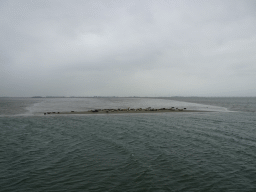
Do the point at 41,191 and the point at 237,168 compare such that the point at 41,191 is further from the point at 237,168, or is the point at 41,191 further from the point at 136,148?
the point at 237,168

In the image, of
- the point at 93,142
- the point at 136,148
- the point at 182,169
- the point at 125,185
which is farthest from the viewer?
the point at 93,142

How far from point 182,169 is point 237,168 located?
3607 millimetres

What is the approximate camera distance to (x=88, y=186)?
8.03 metres

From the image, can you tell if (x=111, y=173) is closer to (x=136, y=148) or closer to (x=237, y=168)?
(x=136, y=148)

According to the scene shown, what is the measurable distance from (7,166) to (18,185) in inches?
123

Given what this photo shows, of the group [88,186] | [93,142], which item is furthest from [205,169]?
[93,142]

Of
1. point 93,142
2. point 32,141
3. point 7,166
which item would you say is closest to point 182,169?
point 93,142

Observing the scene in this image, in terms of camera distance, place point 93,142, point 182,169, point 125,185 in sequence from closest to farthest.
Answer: point 125,185 < point 182,169 < point 93,142

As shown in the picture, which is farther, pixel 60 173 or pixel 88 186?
pixel 60 173

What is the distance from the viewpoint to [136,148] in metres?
13.9

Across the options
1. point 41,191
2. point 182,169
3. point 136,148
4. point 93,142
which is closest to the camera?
point 41,191

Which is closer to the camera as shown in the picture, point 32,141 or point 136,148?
point 136,148

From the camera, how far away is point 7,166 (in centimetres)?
1032

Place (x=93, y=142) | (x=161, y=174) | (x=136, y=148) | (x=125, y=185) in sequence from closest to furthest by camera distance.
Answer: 1. (x=125, y=185)
2. (x=161, y=174)
3. (x=136, y=148)
4. (x=93, y=142)
